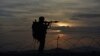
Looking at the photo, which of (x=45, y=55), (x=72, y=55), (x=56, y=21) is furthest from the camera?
(x=56, y=21)

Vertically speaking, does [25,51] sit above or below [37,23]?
below

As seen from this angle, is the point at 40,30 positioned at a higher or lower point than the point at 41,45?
A: higher

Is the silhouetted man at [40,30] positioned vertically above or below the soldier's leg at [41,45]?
above

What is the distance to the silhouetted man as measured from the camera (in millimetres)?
27589

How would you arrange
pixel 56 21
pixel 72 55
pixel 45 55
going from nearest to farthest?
1. pixel 45 55
2. pixel 72 55
3. pixel 56 21

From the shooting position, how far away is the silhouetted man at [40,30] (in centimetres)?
2759

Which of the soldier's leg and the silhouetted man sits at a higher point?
the silhouetted man

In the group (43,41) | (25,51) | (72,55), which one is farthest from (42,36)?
(25,51)

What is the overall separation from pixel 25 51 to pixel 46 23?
18.0 ft

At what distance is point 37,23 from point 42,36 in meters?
1.19

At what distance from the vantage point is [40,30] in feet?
91.2

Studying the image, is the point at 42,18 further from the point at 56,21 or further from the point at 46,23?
the point at 56,21

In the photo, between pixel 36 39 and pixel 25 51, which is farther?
pixel 25 51

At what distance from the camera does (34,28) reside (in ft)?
90.9
